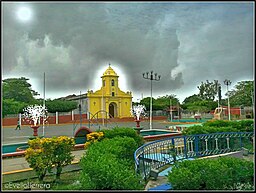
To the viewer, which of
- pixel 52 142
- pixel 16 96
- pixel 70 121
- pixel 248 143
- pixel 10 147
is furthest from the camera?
pixel 16 96

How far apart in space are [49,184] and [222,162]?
8.09ft

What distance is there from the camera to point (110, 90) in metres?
28.0

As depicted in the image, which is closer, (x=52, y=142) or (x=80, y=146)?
(x=52, y=142)

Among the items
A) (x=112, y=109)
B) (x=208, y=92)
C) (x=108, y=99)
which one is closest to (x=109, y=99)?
(x=108, y=99)

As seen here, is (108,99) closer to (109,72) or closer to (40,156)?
(109,72)

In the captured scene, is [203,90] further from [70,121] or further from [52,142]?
[52,142]

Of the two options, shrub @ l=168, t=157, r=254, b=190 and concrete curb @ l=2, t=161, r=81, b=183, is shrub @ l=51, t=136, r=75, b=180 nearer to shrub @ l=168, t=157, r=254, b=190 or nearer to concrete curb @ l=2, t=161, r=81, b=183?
concrete curb @ l=2, t=161, r=81, b=183

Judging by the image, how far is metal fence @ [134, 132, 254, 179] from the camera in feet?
16.6

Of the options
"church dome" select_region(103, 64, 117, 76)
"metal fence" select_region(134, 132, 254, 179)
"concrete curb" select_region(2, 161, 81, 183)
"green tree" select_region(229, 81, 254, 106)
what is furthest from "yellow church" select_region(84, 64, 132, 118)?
"concrete curb" select_region(2, 161, 81, 183)

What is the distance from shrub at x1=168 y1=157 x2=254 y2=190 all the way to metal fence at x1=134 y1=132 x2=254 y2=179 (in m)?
1.64

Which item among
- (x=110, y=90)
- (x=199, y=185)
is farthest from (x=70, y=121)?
(x=199, y=185)

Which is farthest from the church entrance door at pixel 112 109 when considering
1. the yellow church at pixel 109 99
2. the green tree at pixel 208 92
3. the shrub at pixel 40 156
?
the shrub at pixel 40 156

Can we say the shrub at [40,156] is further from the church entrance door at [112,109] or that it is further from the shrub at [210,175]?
the church entrance door at [112,109]

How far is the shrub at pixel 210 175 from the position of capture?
9.50ft
